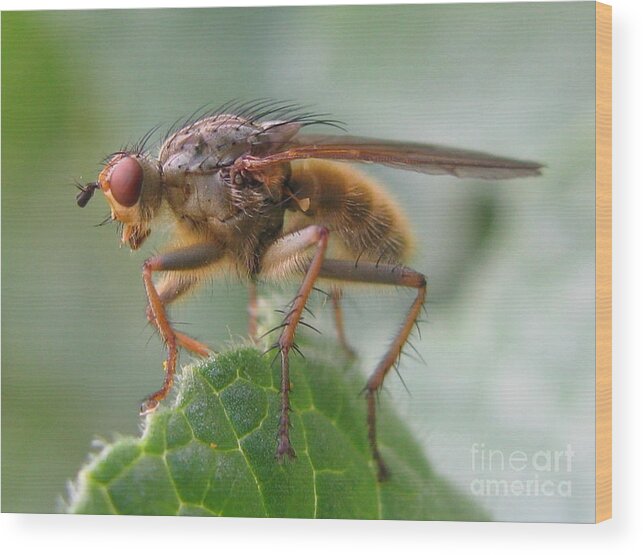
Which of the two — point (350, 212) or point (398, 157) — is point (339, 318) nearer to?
point (350, 212)

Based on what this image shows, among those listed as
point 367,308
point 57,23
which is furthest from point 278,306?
point 57,23

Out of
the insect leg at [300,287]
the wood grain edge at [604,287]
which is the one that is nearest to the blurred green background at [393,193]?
the wood grain edge at [604,287]

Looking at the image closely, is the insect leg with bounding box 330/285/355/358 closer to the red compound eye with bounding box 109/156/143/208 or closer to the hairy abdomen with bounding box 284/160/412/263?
the hairy abdomen with bounding box 284/160/412/263

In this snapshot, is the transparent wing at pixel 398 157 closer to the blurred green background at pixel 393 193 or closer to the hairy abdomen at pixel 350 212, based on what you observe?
the blurred green background at pixel 393 193

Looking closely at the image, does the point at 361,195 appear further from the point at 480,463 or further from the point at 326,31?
the point at 480,463

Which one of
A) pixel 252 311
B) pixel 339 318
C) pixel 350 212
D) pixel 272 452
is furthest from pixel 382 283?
pixel 272 452

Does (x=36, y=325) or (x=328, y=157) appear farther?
(x=36, y=325)

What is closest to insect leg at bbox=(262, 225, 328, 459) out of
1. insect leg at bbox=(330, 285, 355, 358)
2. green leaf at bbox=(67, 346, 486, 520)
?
green leaf at bbox=(67, 346, 486, 520)
